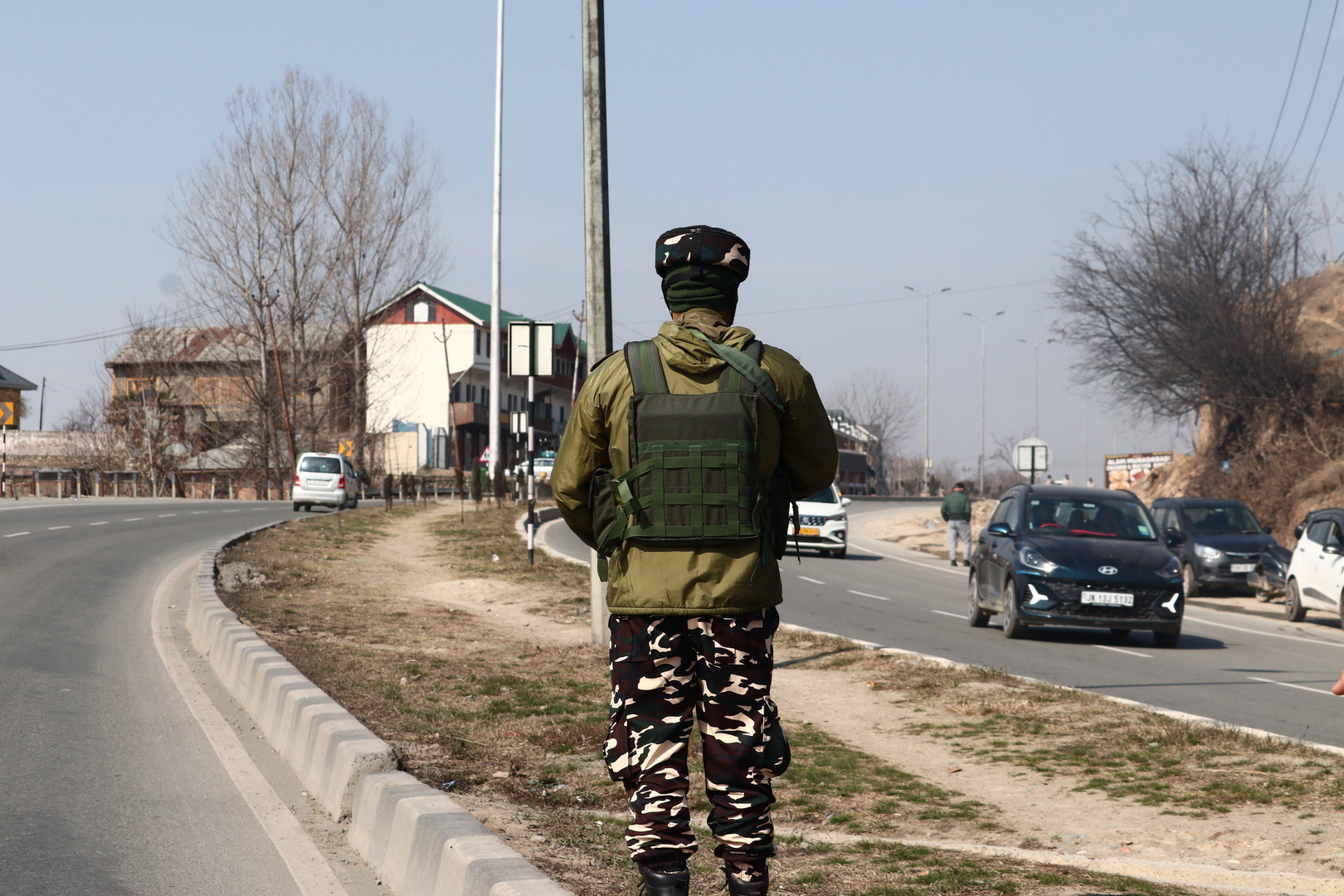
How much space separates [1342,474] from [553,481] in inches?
1310

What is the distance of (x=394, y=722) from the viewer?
7.56 meters

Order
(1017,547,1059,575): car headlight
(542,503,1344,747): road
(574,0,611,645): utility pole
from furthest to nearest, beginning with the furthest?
(1017,547,1059,575): car headlight
(574,0,611,645): utility pole
(542,503,1344,747): road

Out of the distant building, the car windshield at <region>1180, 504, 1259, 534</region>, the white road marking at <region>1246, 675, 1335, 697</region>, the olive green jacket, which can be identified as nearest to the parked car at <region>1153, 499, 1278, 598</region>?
the car windshield at <region>1180, 504, 1259, 534</region>

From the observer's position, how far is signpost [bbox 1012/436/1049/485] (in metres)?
40.9

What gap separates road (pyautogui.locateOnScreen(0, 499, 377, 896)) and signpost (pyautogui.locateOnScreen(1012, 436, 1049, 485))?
102 feet

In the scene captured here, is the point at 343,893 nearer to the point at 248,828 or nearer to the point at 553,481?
the point at 248,828

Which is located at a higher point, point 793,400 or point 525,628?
point 793,400

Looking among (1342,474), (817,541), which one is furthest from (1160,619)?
(1342,474)

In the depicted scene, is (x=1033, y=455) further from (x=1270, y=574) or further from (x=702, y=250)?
(x=702, y=250)

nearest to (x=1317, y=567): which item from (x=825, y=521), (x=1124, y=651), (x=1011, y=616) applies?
(x=1124, y=651)

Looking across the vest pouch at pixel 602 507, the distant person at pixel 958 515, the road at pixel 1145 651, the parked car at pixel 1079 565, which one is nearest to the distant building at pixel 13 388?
the distant person at pixel 958 515

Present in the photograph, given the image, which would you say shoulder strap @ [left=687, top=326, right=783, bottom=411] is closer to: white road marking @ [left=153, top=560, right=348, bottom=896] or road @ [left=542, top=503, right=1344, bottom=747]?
white road marking @ [left=153, top=560, right=348, bottom=896]

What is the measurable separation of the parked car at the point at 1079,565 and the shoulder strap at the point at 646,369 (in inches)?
449

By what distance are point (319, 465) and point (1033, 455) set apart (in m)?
21.8
